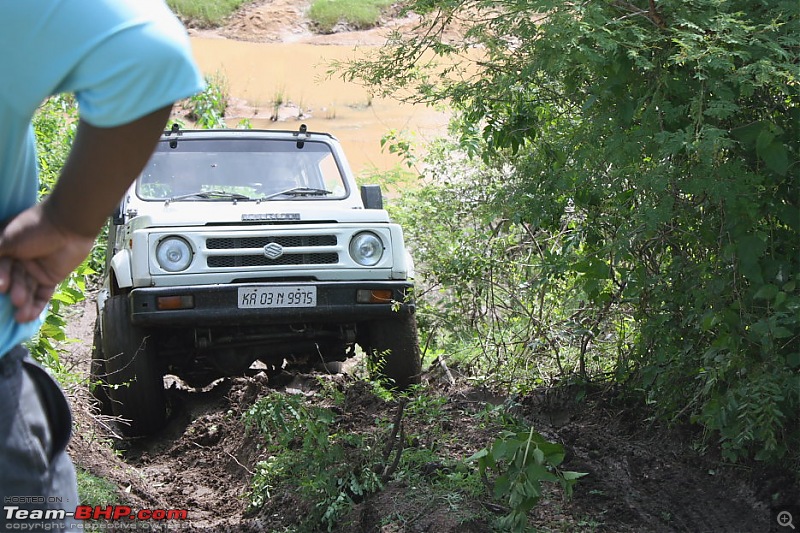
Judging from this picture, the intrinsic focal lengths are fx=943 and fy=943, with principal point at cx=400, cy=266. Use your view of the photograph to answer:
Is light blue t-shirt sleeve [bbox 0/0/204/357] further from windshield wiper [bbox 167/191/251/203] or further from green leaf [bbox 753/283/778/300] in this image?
windshield wiper [bbox 167/191/251/203]

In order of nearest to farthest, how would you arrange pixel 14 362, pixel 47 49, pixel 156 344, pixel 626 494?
pixel 47 49 < pixel 14 362 < pixel 626 494 < pixel 156 344

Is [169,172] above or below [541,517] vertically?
above

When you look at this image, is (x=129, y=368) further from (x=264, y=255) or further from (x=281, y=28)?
(x=281, y=28)

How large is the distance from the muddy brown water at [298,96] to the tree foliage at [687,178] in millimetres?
12056

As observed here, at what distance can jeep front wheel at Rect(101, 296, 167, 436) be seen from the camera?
5355mm

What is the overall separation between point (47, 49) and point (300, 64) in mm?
22422

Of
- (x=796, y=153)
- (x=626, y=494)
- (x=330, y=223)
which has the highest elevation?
(x=796, y=153)

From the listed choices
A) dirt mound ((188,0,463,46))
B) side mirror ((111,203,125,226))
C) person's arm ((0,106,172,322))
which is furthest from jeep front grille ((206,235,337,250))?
dirt mound ((188,0,463,46))

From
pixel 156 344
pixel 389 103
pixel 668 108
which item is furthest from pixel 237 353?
pixel 389 103

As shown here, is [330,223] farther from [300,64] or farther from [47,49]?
[300,64]

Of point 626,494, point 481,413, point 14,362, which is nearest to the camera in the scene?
point 14,362

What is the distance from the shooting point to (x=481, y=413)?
15.3 feet

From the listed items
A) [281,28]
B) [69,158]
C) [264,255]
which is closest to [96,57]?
[69,158]

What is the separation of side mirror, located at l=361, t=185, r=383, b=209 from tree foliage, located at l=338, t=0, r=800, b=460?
5.72 feet
